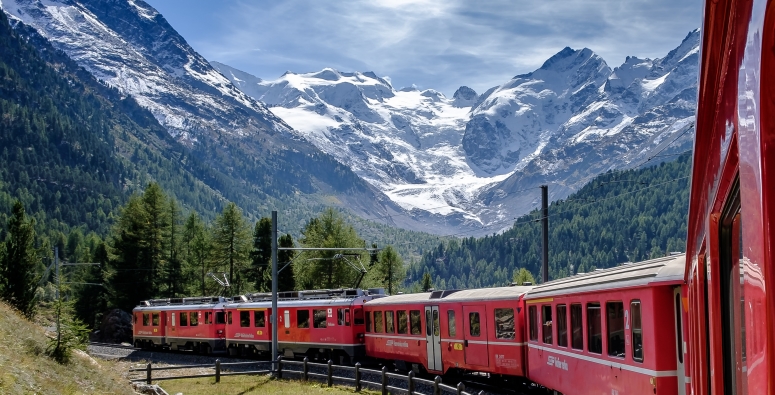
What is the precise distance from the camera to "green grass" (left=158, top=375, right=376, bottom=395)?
87.0 feet

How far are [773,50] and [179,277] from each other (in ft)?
259

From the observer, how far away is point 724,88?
8.48ft

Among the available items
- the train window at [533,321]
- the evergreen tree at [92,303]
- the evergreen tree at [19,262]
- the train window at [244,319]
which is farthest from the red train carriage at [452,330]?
the evergreen tree at [92,303]

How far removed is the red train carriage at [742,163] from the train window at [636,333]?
7.83m

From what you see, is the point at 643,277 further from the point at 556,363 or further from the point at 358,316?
the point at 358,316

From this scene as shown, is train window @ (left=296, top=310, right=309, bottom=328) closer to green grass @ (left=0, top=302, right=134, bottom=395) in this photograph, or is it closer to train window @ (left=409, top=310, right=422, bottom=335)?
train window @ (left=409, top=310, right=422, bottom=335)

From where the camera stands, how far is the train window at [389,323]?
31.1 meters

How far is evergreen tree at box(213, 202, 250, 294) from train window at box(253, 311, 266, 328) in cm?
3482

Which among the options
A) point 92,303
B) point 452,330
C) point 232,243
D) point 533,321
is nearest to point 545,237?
point 452,330

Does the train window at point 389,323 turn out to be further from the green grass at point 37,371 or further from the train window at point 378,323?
the green grass at point 37,371

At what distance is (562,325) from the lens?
53.8 feet

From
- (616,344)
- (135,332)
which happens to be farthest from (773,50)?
(135,332)

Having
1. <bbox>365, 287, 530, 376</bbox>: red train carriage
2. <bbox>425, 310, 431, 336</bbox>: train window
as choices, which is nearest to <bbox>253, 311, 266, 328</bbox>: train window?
<bbox>365, 287, 530, 376</bbox>: red train carriage

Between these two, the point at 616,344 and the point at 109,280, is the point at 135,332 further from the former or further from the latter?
the point at 616,344
